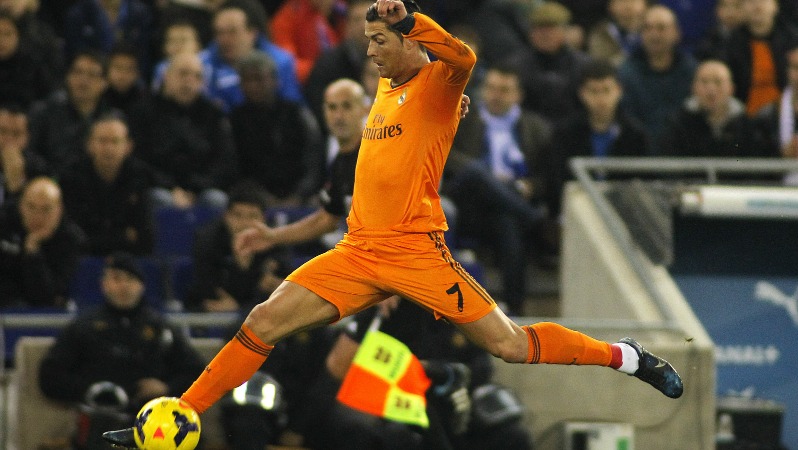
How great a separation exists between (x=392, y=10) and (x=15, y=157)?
501cm

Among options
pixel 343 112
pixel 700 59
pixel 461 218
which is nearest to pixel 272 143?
pixel 461 218

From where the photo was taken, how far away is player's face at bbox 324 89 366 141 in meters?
7.82

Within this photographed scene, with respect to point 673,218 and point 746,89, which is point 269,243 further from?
point 746,89

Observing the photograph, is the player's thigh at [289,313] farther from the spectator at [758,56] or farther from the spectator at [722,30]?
the spectator at [722,30]

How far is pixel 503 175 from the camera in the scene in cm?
1111

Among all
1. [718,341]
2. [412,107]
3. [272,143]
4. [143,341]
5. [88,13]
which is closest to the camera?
[412,107]

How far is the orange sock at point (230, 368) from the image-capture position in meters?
6.54

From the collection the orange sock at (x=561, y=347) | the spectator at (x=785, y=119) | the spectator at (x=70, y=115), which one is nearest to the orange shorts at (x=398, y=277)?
the orange sock at (x=561, y=347)

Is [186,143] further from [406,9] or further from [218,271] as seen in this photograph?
[406,9]

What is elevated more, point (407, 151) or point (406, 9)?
point (406, 9)

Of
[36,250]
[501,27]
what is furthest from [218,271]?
[501,27]

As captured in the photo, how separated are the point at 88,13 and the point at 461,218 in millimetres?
3758

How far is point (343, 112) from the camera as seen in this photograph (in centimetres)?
783

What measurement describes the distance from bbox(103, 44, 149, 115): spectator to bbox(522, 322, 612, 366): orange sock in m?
5.39
